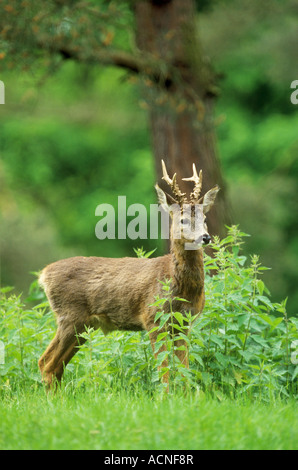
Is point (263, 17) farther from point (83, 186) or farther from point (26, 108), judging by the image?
point (83, 186)

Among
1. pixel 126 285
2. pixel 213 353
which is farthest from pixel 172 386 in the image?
pixel 126 285

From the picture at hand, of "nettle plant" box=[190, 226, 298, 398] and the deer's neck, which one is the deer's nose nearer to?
the deer's neck

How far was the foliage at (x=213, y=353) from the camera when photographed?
608cm

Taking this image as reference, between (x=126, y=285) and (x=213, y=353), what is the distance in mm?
930

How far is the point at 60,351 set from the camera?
681cm

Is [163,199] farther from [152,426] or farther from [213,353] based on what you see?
[152,426]

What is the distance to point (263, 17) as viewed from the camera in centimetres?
1366

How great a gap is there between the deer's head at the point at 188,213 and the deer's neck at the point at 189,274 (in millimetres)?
85

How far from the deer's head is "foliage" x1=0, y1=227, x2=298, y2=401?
38 centimetres

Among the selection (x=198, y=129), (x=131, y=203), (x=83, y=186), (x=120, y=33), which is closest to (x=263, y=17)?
(x=120, y=33)

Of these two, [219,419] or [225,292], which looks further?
[225,292]

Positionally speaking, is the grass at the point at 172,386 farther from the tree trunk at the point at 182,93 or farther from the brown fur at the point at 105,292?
the tree trunk at the point at 182,93
